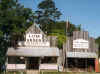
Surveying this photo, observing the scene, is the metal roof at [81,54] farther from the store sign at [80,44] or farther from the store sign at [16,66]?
the store sign at [16,66]

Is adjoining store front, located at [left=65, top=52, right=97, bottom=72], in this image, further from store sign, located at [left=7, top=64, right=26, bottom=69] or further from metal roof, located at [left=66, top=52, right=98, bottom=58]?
store sign, located at [left=7, top=64, right=26, bottom=69]

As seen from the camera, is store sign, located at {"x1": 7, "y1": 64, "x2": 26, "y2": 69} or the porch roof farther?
store sign, located at {"x1": 7, "y1": 64, "x2": 26, "y2": 69}

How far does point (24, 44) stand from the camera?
35.3 m

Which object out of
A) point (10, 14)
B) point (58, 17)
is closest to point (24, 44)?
point (10, 14)

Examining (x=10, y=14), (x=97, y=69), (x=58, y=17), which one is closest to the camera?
(x=10, y=14)

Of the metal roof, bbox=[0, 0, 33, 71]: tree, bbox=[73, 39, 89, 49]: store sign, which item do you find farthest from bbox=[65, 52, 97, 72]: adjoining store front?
bbox=[0, 0, 33, 71]: tree

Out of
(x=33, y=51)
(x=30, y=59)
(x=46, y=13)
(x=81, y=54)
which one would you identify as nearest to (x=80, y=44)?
(x=81, y=54)

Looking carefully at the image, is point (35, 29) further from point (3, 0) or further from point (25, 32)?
point (3, 0)

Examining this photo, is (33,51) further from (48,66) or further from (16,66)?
(16,66)

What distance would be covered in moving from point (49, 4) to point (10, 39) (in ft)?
87.7

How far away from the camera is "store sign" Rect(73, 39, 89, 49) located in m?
35.7

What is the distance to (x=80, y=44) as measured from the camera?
35.7 m

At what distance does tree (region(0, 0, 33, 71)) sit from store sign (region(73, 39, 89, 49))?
9.05m

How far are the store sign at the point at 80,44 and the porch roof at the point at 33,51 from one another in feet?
11.5
